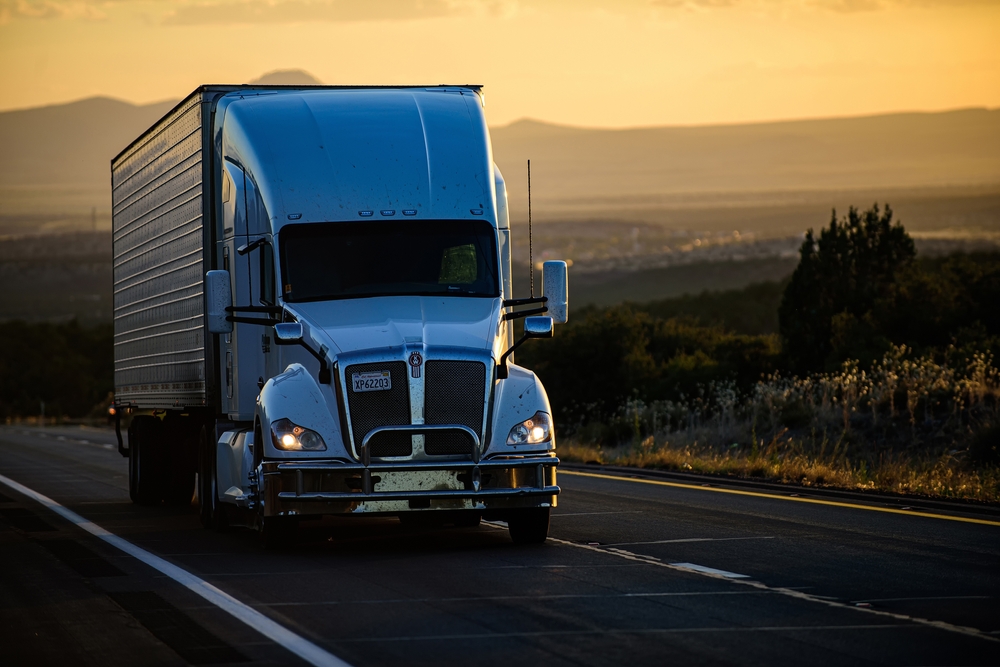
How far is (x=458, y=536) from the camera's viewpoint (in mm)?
15219

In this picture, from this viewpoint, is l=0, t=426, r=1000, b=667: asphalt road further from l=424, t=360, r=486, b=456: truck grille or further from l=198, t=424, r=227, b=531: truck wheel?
l=424, t=360, r=486, b=456: truck grille

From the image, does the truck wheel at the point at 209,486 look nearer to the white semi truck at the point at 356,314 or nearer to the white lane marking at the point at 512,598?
the white semi truck at the point at 356,314

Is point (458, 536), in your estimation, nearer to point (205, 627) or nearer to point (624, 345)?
point (205, 627)

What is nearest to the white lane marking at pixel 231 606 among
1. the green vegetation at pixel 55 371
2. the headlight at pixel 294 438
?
the headlight at pixel 294 438

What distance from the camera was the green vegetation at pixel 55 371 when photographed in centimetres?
10344

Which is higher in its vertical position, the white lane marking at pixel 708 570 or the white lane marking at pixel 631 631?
the white lane marking at pixel 708 570

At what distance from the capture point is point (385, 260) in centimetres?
1440

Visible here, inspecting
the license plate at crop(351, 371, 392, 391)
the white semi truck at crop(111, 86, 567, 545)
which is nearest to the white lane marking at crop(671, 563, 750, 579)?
the white semi truck at crop(111, 86, 567, 545)

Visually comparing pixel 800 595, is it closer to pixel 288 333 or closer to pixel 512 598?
pixel 512 598

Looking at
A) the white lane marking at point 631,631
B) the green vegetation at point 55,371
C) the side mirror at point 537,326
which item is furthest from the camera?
the green vegetation at point 55,371

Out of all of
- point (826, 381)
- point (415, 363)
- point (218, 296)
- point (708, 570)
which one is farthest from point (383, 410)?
point (826, 381)

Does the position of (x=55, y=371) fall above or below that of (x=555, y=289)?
above

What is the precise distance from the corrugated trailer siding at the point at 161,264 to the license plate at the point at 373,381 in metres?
4.06

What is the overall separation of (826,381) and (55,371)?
86.9 m
